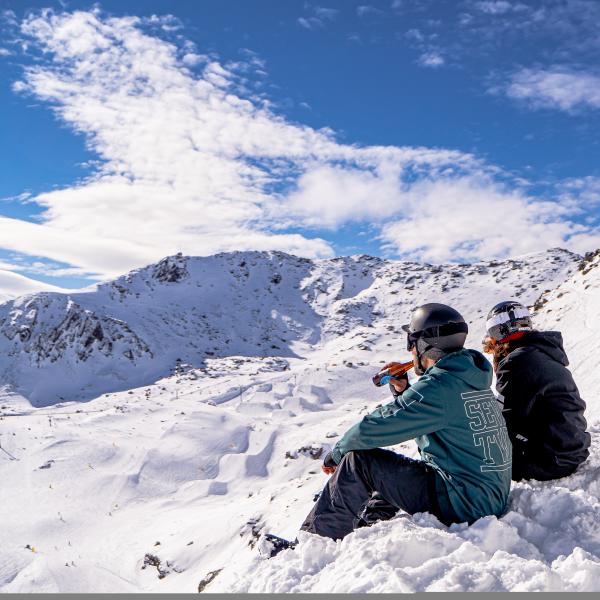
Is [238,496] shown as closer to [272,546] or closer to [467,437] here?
[272,546]

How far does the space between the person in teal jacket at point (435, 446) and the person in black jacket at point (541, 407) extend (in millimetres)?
1106

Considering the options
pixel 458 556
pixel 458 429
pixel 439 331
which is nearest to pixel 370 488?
pixel 458 429

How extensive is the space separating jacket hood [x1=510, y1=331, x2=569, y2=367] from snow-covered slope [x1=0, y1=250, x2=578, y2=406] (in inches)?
1588

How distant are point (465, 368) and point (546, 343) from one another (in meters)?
1.80

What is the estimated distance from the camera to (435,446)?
13.4ft

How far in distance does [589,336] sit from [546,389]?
15059 millimetres

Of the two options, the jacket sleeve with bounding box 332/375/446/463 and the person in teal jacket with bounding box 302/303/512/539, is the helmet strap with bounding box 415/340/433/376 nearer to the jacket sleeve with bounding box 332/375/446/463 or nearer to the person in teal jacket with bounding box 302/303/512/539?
the person in teal jacket with bounding box 302/303/512/539

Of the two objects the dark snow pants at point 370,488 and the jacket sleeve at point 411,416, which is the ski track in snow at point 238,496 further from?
the jacket sleeve at point 411,416

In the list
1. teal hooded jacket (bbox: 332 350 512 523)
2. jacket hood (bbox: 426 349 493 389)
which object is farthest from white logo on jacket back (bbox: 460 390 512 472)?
jacket hood (bbox: 426 349 493 389)

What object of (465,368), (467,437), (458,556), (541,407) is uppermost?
(465,368)

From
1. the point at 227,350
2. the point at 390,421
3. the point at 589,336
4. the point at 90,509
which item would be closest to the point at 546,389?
the point at 390,421

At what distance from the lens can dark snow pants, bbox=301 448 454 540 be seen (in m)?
4.23

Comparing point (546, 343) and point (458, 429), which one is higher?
Result: point (546, 343)

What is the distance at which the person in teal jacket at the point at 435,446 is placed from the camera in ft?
12.9
